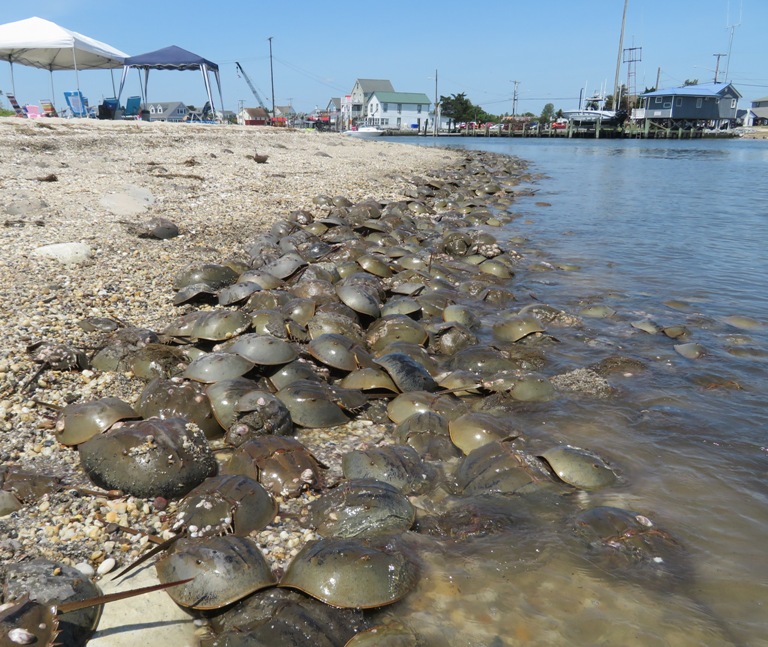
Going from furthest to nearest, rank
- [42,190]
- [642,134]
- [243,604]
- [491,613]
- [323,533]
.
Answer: [642,134], [42,190], [323,533], [491,613], [243,604]

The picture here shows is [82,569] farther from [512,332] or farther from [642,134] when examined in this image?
[642,134]

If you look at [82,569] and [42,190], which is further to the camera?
[42,190]

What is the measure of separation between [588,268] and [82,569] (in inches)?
238

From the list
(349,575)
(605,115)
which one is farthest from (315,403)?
(605,115)

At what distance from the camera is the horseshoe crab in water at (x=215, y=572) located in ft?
5.49

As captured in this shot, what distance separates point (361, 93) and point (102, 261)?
67.6 m

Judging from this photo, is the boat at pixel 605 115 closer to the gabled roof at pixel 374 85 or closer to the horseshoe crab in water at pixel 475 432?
the gabled roof at pixel 374 85

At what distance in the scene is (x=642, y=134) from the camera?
49.7 meters

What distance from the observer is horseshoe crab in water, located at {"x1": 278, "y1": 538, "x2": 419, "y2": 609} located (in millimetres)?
1705

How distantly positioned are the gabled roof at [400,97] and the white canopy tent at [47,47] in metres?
43.9

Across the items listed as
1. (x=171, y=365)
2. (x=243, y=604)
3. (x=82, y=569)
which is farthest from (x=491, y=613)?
(x=171, y=365)

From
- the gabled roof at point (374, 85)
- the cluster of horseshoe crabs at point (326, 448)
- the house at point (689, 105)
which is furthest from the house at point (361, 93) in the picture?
the cluster of horseshoe crabs at point (326, 448)

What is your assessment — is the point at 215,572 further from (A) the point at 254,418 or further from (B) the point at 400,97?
(B) the point at 400,97

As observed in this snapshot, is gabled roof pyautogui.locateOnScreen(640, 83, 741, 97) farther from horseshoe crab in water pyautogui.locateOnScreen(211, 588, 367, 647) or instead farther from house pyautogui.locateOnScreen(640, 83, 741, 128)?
horseshoe crab in water pyautogui.locateOnScreen(211, 588, 367, 647)
